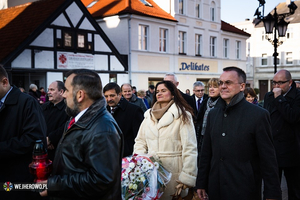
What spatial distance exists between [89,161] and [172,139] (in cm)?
209

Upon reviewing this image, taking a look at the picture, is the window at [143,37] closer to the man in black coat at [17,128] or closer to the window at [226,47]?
the window at [226,47]

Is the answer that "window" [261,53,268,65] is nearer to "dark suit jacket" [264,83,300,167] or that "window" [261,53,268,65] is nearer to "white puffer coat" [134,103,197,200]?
"dark suit jacket" [264,83,300,167]

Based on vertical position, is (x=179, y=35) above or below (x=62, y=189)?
above

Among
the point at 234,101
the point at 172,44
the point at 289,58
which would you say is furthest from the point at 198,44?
the point at 234,101

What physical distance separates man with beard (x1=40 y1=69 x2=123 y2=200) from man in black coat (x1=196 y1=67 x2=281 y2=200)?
1345mm

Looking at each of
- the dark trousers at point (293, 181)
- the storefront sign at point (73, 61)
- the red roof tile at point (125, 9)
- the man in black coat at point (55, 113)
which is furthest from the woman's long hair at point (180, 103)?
the red roof tile at point (125, 9)

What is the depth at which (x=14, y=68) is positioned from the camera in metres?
17.4

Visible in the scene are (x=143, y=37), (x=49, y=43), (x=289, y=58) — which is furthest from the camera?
(x=289, y=58)

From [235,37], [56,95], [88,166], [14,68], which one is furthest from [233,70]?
[235,37]

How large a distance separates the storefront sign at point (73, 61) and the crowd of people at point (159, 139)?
14729 mm

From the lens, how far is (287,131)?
5121 mm

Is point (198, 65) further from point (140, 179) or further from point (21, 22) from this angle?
point (140, 179)

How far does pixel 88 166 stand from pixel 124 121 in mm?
→ 2972

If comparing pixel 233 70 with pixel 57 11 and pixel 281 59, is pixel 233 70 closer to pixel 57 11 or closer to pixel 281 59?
pixel 57 11
